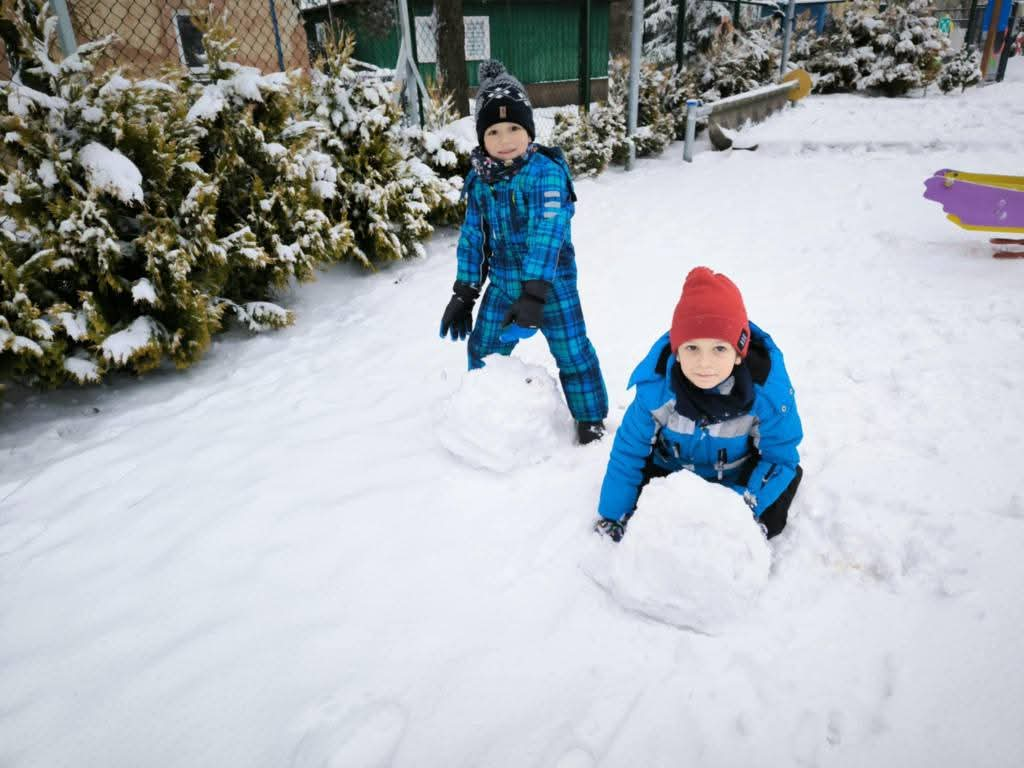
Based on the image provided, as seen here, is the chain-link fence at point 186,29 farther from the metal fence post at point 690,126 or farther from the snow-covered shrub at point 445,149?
the metal fence post at point 690,126

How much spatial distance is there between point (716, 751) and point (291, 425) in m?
2.28

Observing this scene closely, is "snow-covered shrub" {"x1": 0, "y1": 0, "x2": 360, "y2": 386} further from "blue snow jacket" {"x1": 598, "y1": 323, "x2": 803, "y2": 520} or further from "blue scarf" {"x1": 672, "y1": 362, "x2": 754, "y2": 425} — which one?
"blue scarf" {"x1": 672, "y1": 362, "x2": 754, "y2": 425}

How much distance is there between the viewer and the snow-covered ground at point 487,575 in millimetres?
1554

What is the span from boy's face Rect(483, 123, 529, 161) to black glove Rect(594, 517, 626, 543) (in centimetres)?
140

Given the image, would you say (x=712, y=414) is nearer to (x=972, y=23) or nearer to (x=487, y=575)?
(x=487, y=575)

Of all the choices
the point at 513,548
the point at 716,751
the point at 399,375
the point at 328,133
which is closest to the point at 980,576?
the point at 716,751

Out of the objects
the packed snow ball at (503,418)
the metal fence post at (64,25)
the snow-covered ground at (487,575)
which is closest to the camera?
the snow-covered ground at (487,575)

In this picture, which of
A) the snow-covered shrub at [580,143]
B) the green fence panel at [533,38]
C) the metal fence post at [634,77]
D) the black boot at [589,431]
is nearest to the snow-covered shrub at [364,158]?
the black boot at [589,431]

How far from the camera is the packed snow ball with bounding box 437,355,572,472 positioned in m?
2.47

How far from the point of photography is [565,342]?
252cm

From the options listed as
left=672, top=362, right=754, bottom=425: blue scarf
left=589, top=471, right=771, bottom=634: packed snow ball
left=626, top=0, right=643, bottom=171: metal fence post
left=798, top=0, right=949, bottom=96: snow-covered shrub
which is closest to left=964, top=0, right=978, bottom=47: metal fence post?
left=798, top=0, right=949, bottom=96: snow-covered shrub

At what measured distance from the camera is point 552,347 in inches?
101

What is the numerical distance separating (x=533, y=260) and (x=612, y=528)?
1.03 metres

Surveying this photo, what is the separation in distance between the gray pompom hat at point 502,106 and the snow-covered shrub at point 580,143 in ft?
18.8
